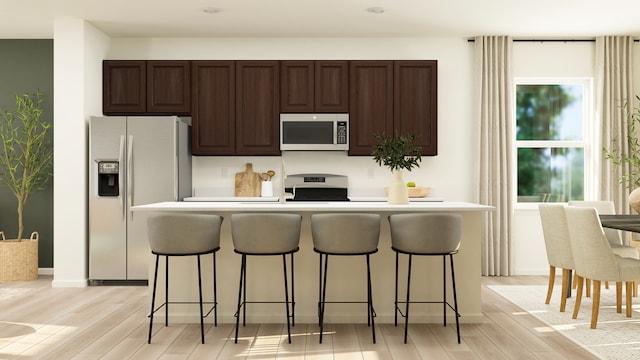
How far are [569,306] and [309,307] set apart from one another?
89.8 inches

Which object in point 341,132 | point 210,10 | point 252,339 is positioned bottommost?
point 252,339

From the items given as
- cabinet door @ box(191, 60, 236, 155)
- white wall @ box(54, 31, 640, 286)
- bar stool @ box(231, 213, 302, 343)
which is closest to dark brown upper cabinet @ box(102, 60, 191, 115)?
cabinet door @ box(191, 60, 236, 155)

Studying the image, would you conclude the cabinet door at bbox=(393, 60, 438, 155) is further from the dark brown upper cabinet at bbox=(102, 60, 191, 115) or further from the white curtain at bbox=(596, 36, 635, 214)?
the dark brown upper cabinet at bbox=(102, 60, 191, 115)

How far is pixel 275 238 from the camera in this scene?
3.70 m

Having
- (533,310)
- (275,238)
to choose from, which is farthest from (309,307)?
(533,310)

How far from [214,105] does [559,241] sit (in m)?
3.87

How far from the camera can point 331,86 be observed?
6215 millimetres

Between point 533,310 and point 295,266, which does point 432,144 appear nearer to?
point 533,310

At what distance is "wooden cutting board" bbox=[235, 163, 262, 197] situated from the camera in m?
6.43

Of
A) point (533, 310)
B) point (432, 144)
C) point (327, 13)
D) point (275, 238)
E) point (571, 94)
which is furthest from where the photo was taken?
point (571, 94)

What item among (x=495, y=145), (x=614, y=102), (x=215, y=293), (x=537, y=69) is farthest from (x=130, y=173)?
(x=614, y=102)

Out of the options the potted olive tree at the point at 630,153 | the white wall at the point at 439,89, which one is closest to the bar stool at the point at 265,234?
the white wall at the point at 439,89

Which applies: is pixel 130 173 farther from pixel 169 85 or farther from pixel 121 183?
pixel 169 85

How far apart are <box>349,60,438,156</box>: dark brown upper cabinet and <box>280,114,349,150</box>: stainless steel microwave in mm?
109
